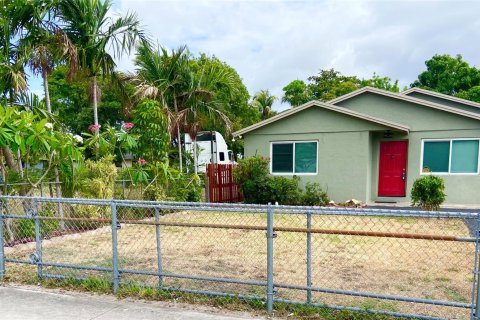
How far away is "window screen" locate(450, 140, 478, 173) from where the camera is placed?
11945 millimetres

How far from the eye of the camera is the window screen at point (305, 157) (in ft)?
44.9

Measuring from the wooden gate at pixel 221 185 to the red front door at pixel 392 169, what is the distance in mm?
5403

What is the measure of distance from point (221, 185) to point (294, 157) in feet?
9.85

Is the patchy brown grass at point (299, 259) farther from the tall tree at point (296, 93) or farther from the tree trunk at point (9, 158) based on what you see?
the tall tree at point (296, 93)

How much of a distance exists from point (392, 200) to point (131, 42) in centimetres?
1024

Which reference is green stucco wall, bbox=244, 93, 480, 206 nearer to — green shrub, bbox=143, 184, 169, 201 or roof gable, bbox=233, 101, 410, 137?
roof gable, bbox=233, 101, 410, 137

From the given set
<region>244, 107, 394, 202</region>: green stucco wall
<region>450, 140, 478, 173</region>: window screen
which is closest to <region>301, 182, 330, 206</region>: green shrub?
<region>244, 107, 394, 202</region>: green stucco wall

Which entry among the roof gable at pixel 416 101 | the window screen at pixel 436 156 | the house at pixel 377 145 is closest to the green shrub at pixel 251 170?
the house at pixel 377 145

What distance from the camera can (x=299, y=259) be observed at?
630cm

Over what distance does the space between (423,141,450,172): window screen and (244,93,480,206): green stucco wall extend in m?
0.23

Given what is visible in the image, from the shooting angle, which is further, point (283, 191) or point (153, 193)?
point (283, 191)

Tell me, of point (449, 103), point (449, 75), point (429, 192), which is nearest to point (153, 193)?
point (429, 192)

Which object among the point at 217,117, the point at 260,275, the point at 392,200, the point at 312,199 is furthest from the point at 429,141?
the point at 260,275

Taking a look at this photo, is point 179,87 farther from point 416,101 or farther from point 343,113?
point 416,101
